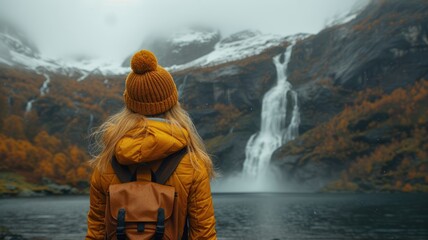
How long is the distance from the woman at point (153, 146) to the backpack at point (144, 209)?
0.13 metres

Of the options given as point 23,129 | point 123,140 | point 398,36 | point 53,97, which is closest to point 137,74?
point 123,140

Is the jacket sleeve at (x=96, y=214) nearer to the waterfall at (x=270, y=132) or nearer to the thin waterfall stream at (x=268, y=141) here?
the thin waterfall stream at (x=268, y=141)

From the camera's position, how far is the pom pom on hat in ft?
14.2

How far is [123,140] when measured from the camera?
401 cm

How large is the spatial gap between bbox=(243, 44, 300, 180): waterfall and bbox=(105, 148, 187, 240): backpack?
371ft

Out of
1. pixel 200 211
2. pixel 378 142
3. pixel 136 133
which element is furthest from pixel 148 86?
pixel 378 142

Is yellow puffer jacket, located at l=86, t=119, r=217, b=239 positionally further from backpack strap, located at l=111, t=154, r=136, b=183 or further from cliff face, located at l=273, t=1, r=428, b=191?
cliff face, located at l=273, t=1, r=428, b=191

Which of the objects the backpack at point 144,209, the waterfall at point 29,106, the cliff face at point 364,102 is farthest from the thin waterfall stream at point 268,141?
the backpack at point 144,209

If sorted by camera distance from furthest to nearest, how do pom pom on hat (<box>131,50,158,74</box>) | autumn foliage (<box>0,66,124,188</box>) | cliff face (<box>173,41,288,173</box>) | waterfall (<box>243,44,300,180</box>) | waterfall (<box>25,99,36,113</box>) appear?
waterfall (<box>25,99,36,113</box>), cliff face (<box>173,41,288,173</box>), autumn foliage (<box>0,66,124,188</box>), waterfall (<box>243,44,300,180</box>), pom pom on hat (<box>131,50,158,74</box>)

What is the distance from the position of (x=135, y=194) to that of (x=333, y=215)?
4604 centimetres

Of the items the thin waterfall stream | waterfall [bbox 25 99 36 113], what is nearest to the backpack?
the thin waterfall stream

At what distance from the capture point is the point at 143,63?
14.2 feet

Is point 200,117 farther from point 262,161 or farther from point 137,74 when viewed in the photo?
point 137,74

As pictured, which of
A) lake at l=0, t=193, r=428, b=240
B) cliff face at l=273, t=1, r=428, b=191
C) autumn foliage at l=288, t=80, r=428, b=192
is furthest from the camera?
cliff face at l=273, t=1, r=428, b=191
